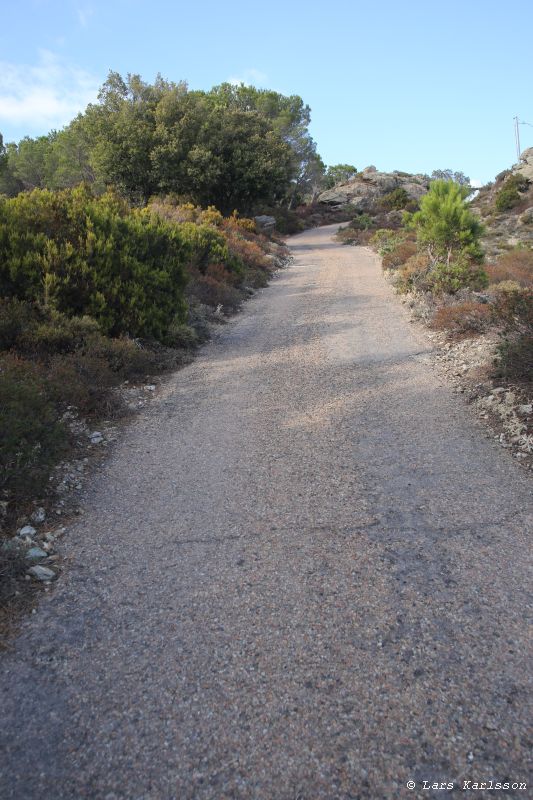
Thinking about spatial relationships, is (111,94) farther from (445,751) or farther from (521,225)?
(445,751)

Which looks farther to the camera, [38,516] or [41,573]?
[38,516]

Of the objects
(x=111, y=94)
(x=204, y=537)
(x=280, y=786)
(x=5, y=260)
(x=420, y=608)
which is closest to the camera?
(x=280, y=786)

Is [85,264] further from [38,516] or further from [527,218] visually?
[527,218]

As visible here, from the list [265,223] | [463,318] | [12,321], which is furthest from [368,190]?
[12,321]

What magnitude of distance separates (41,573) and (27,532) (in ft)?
1.77

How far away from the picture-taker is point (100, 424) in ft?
20.1

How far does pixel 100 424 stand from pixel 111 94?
2621cm

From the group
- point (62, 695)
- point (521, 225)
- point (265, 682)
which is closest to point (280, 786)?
point (265, 682)

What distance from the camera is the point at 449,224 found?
13742 millimetres

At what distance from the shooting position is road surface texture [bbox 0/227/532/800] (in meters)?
2.21

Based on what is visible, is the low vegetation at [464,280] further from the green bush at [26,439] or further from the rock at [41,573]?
the rock at [41,573]

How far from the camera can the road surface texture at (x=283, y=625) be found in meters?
2.21

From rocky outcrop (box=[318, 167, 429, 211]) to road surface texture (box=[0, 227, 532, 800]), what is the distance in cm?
5028

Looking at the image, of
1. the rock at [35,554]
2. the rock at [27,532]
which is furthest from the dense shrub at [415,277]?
the rock at [35,554]
